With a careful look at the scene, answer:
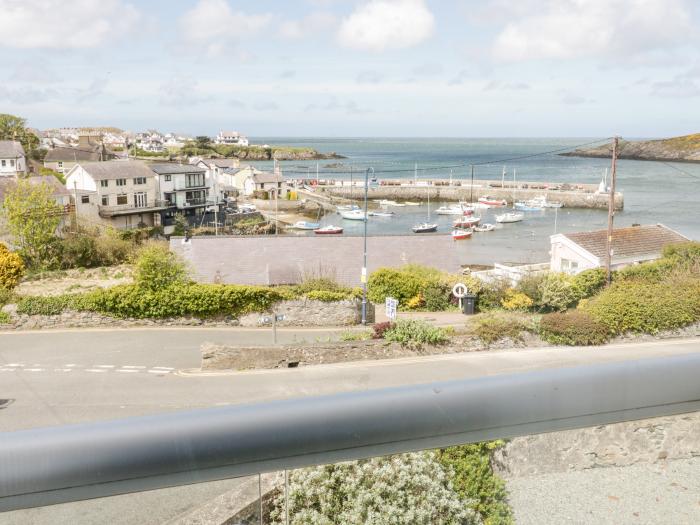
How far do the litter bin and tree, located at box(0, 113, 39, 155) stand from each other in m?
68.6

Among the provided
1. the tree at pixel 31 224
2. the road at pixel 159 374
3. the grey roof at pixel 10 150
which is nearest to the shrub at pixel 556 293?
the road at pixel 159 374

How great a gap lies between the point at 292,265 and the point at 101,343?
9624 millimetres

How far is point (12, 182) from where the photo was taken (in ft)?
133

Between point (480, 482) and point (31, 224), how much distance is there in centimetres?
4006

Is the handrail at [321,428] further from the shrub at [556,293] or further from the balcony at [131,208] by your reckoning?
the balcony at [131,208]

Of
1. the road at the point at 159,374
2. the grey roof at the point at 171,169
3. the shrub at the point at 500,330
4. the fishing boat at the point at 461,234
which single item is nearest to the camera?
the road at the point at 159,374

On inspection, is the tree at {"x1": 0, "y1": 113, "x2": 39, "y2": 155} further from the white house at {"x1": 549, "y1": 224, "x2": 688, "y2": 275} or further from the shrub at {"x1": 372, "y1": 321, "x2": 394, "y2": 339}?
the shrub at {"x1": 372, "y1": 321, "x2": 394, "y2": 339}

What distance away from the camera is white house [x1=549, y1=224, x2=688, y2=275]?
27.9 meters

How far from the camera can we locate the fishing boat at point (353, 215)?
73.1m

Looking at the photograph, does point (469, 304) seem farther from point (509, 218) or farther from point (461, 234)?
point (509, 218)

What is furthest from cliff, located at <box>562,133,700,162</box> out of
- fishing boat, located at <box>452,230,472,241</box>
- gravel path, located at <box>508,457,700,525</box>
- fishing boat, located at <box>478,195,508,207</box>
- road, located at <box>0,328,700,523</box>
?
gravel path, located at <box>508,457,700,525</box>

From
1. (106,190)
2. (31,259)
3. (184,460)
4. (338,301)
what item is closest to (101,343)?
(338,301)

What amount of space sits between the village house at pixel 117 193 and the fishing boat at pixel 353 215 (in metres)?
21.8

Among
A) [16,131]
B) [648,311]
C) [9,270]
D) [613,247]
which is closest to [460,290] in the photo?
[613,247]
